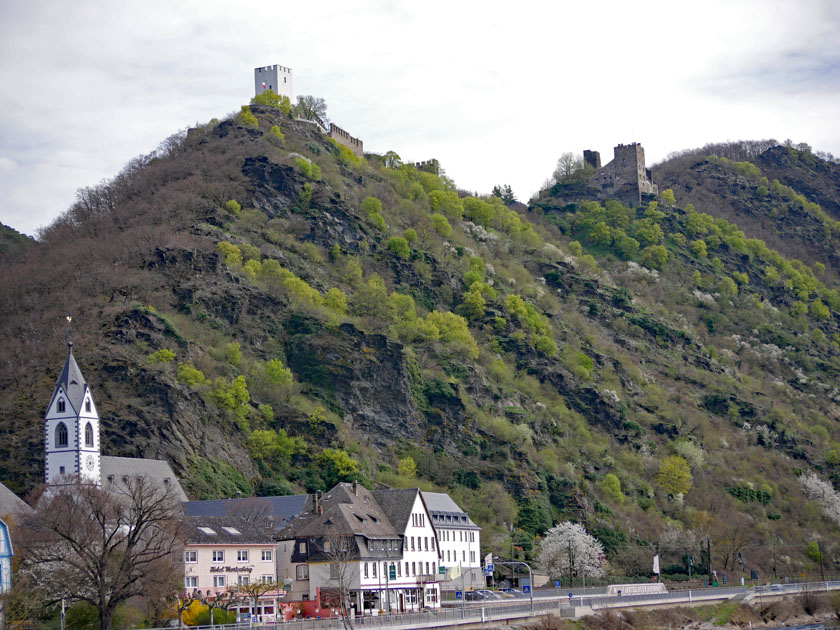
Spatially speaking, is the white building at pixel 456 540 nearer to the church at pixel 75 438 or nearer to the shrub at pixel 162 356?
the church at pixel 75 438

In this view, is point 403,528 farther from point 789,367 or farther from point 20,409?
point 789,367

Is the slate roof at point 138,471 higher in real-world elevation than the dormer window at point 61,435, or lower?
lower

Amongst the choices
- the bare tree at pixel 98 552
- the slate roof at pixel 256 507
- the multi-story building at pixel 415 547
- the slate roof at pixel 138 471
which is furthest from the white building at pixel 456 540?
the bare tree at pixel 98 552

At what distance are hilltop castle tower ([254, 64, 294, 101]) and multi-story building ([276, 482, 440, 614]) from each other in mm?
108309

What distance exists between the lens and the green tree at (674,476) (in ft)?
400

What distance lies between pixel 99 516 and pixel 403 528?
28.2 meters

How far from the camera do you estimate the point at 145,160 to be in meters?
162

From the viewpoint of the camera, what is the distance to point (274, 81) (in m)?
180

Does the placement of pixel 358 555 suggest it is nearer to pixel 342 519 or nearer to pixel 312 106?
pixel 342 519

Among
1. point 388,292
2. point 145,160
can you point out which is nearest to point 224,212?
point 388,292

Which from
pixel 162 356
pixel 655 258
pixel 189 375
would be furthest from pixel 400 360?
pixel 655 258

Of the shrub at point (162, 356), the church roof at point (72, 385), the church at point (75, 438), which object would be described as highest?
the shrub at point (162, 356)

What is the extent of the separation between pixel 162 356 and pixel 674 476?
187 ft

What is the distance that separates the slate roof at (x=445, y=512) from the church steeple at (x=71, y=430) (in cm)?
2599
